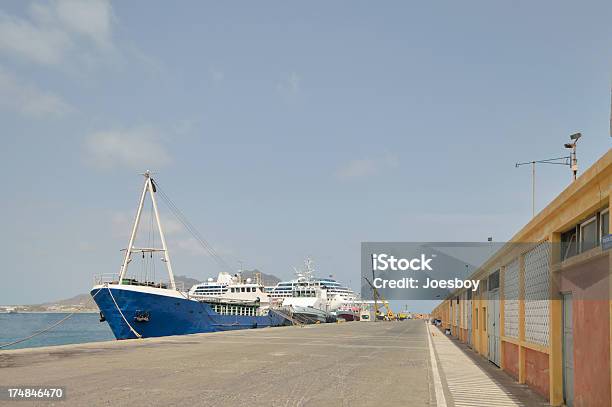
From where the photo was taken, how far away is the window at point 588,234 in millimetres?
10148

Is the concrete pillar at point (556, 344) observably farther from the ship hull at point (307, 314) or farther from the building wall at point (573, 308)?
the ship hull at point (307, 314)

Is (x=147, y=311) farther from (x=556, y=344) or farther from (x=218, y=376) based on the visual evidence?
(x=556, y=344)

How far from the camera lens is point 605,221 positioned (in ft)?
30.9

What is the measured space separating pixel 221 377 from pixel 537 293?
833cm

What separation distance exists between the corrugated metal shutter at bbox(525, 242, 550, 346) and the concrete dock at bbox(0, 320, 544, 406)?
2685 millimetres

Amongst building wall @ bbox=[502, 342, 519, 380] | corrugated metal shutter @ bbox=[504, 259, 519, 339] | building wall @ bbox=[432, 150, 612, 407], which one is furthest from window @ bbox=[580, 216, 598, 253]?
building wall @ bbox=[502, 342, 519, 380]

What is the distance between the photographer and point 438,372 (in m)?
18.9

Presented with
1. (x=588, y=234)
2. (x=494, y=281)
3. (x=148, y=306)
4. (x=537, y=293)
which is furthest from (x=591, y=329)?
(x=148, y=306)

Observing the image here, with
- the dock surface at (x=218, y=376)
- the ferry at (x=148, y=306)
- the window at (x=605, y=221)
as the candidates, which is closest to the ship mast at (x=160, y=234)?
the ferry at (x=148, y=306)

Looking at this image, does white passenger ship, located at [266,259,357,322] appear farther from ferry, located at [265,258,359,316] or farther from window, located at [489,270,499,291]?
window, located at [489,270,499,291]

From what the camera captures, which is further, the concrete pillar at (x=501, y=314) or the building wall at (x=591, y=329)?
the concrete pillar at (x=501, y=314)

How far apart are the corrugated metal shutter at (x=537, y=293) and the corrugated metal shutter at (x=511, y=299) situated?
1.53 m

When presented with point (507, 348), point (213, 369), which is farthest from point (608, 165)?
point (213, 369)

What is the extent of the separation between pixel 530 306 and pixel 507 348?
4.43 meters
